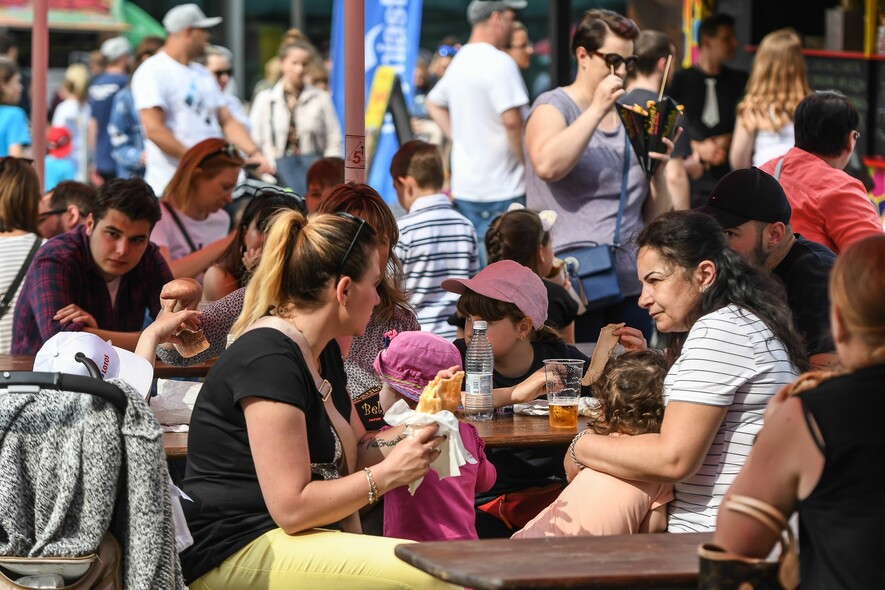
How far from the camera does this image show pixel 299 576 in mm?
3023

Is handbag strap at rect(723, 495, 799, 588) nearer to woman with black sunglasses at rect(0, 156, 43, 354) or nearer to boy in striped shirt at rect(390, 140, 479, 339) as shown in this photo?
boy in striped shirt at rect(390, 140, 479, 339)

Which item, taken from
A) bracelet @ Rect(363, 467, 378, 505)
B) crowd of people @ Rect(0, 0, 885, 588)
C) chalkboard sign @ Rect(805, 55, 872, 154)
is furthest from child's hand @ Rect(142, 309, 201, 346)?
chalkboard sign @ Rect(805, 55, 872, 154)

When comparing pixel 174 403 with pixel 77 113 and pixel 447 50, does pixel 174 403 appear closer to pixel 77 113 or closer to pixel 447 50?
pixel 447 50

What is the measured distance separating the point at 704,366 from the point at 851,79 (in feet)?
24.4

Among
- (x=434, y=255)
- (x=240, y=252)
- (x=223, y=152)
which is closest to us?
(x=240, y=252)

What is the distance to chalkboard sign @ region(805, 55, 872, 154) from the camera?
9727mm

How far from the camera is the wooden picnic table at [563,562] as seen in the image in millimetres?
2477

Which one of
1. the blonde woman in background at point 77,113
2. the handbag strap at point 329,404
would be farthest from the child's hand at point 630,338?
the blonde woman in background at point 77,113

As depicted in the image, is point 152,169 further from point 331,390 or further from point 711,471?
point 711,471

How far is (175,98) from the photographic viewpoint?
321 inches

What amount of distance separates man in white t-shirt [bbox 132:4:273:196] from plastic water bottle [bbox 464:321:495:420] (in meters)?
4.25

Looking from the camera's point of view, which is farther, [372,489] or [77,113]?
[77,113]

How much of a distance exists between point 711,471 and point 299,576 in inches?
42.8

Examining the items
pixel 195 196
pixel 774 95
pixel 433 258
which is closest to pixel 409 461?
pixel 433 258
